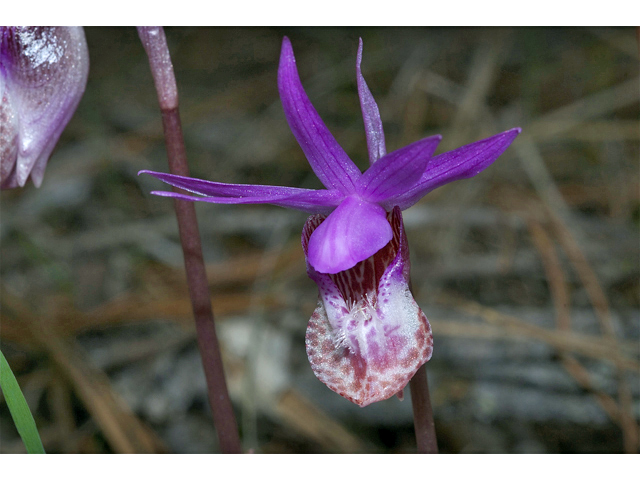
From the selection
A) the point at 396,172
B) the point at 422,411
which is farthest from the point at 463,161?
the point at 422,411

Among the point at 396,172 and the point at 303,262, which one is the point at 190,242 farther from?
the point at 303,262

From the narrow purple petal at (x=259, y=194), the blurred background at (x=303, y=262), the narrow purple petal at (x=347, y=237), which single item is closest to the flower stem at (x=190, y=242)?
the narrow purple petal at (x=259, y=194)

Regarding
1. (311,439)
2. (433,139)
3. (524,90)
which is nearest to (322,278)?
(433,139)

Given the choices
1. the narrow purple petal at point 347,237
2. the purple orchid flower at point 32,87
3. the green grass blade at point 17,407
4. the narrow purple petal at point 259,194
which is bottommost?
the green grass blade at point 17,407

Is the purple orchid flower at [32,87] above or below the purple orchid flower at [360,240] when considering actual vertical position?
above

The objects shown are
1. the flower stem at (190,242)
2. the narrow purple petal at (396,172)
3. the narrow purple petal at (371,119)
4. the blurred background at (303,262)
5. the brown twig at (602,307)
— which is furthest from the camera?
the blurred background at (303,262)

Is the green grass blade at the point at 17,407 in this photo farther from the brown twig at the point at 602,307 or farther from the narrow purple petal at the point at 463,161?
the brown twig at the point at 602,307

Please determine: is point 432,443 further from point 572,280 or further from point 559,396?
point 572,280

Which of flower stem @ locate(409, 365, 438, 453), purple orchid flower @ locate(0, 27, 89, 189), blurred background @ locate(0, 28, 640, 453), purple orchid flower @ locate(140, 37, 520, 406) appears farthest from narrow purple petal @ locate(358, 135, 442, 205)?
blurred background @ locate(0, 28, 640, 453)
